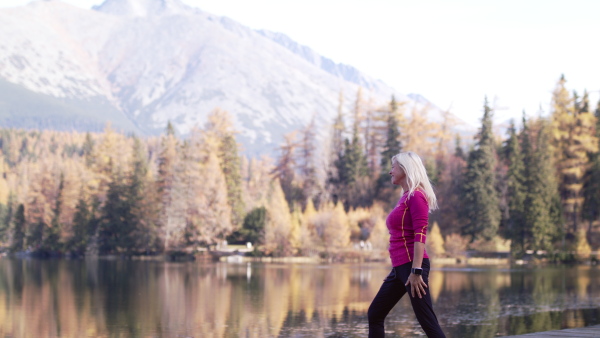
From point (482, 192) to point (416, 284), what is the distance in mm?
58129

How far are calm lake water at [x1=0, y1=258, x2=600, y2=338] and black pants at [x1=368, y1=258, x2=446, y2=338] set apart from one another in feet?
36.4

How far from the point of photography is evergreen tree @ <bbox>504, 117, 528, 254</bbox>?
207 ft

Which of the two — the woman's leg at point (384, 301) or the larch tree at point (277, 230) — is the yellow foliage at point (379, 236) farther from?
the woman's leg at point (384, 301)

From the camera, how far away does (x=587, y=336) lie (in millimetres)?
11445

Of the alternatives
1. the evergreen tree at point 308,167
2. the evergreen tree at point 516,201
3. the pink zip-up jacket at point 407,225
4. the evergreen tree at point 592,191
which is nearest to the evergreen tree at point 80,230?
the evergreen tree at point 308,167

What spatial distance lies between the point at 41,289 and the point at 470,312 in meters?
19.7

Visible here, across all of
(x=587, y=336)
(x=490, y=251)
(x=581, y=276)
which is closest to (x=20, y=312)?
(x=587, y=336)

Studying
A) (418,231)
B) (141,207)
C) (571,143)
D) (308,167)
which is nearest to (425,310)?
(418,231)

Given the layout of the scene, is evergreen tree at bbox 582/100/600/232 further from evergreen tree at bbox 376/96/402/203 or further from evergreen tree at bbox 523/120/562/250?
evergreen tree at bbox 376/96/402/203

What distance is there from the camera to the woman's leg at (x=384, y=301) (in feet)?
30.8

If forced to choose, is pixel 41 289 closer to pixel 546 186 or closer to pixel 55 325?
pixel 55 325

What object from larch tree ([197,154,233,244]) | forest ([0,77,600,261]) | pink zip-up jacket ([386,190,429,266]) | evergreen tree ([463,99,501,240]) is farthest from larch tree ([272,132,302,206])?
pink zip-up jacket ([386,190,429,266])

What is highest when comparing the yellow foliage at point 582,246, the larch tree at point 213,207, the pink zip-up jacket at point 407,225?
the larch tree at point 213,207

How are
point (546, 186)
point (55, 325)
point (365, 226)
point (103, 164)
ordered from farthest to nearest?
point (103, 164)
point (365, 226)
point (546, 186)
point (55, 325)
